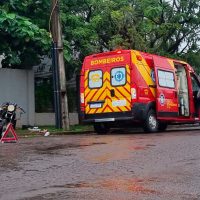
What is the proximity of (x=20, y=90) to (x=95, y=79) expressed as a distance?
5481mm

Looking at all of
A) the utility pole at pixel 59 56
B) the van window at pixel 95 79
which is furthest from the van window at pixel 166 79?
the utility pole at pixel 59 56

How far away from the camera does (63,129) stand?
1822 centimetres

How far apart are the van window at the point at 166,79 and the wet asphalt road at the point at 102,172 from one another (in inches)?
208

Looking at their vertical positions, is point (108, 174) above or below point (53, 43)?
below

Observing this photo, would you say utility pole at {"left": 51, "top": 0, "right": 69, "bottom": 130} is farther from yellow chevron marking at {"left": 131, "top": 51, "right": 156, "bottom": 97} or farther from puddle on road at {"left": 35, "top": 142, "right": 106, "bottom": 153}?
puddle on road at {"left": 35, "top": 142, "right": 106, "bottom": 153}

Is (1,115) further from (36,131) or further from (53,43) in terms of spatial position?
(53,43)

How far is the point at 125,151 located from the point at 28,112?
1182 centimetres

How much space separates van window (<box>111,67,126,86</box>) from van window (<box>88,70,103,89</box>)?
47cm

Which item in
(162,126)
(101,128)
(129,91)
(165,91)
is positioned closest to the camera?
(129,91)

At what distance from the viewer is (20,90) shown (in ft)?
70.5

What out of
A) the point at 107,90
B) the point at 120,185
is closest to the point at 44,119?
the point at 107,90

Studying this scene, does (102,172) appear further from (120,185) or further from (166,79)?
(166,79)

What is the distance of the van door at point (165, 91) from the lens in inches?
664

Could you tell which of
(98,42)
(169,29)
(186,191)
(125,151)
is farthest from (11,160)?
(169,29)
